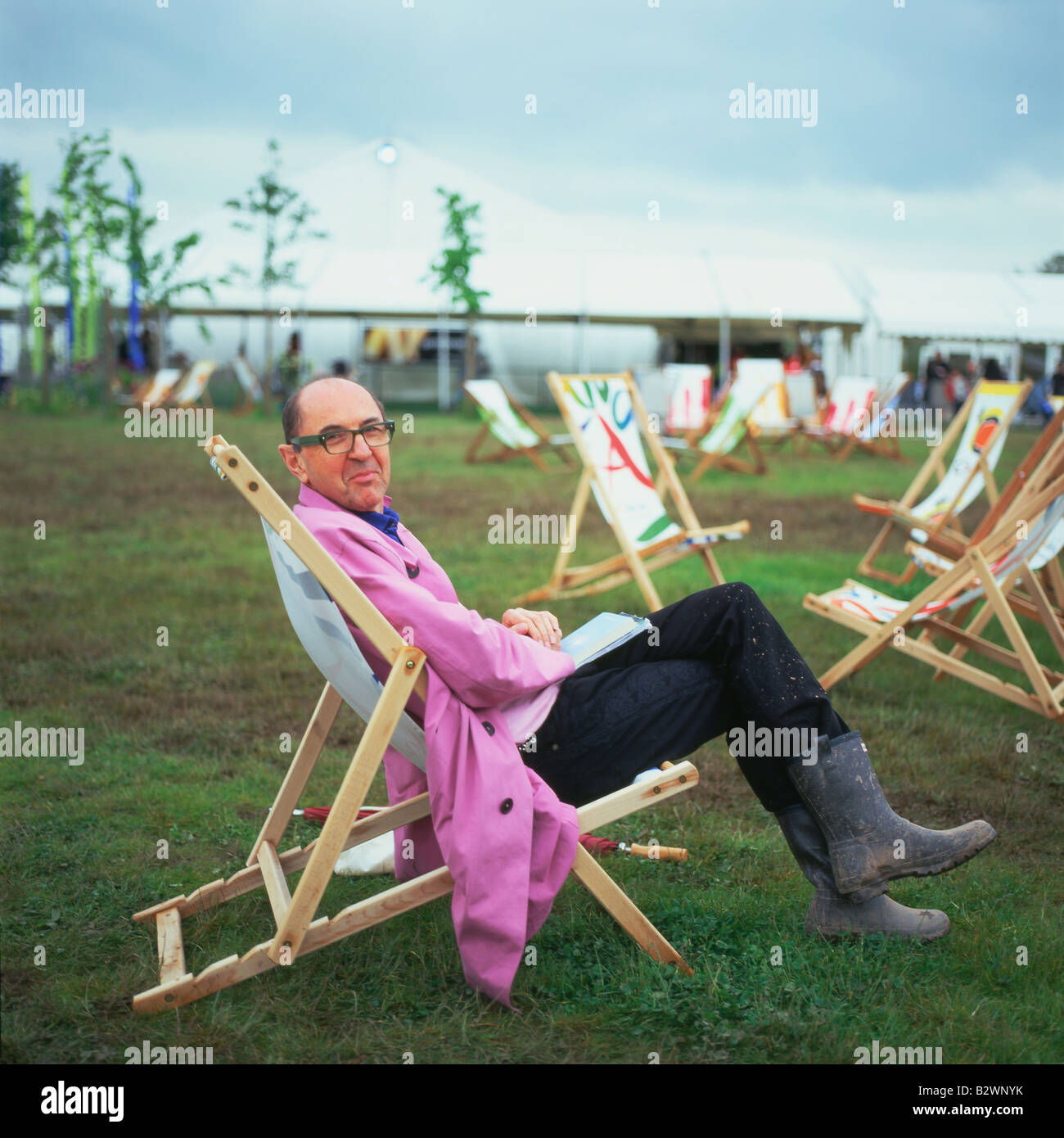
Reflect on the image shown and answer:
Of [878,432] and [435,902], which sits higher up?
[878,432]

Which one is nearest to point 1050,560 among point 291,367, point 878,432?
point 878,432

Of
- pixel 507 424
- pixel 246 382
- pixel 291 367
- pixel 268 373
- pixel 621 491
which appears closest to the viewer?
pixel 621 491

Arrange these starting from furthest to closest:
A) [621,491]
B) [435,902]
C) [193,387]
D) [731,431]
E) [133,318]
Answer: [133,318] → [193,387] → [731,431] → [621,491] → [435,902]

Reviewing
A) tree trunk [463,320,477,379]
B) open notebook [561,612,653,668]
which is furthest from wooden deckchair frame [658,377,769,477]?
tree trunk [463,320,477,379]

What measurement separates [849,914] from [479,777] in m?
0.93

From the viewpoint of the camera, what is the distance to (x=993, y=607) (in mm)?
3770

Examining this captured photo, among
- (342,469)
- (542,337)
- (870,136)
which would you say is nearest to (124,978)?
(342,469)

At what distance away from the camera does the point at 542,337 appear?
24125 mm

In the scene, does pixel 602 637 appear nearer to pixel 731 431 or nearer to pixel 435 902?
pixel 435 902

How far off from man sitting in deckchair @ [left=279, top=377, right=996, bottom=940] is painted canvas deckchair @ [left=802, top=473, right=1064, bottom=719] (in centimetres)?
142

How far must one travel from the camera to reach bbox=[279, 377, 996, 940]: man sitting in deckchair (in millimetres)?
2145

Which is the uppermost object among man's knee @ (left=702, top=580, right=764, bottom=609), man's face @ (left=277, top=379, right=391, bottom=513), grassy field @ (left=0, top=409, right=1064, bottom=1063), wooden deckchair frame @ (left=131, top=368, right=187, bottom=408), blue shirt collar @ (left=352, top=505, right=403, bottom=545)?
wooden deckchair frame @ (left=131, top=368, right=187, bottom=408)

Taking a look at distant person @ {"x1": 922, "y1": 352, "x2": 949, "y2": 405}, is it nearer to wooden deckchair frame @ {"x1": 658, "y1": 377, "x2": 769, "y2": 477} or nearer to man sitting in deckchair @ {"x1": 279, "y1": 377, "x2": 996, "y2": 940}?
wooden deckchair frame @ {"x1": 658, "y1": 377, "x2": 769, "y2": 477}

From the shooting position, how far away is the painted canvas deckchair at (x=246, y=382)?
2038 cm
